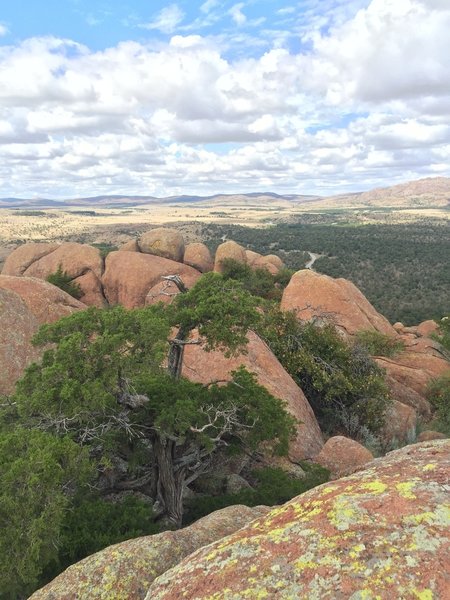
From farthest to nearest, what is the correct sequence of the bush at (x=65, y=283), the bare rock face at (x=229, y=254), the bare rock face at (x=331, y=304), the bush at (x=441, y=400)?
the bare rock face at (x=229, y=254), the bush at (x=65, y=283), the bare rock face at (x=331, y=304), the bush at (x=441, y=400)

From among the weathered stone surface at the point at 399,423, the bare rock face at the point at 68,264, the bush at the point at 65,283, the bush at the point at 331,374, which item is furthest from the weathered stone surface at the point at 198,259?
the weathered stone surface at the point at 399,423

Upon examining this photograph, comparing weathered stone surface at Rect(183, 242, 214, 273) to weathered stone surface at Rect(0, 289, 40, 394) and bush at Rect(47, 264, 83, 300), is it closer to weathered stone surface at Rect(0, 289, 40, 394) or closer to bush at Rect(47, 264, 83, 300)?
bush at Rect(47, 264, 83, 300)

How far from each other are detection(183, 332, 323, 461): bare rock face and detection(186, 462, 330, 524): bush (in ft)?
12.2

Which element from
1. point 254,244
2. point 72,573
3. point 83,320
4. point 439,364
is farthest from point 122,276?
point 254,244

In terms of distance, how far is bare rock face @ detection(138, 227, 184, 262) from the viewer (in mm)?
47844

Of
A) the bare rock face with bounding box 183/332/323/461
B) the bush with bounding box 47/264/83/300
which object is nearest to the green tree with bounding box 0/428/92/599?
the bare rock face with bounding box 183/332/323/461

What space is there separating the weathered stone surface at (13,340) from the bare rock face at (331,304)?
62.5 ft

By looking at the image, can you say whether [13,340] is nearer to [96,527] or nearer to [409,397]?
[96,527]

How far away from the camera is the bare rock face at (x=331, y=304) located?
→ 31.9 meters

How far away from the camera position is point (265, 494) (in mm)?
11547

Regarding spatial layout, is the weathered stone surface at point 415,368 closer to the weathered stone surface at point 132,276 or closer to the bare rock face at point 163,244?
the weathered stone surface at point 132,276

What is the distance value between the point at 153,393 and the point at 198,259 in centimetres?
3688

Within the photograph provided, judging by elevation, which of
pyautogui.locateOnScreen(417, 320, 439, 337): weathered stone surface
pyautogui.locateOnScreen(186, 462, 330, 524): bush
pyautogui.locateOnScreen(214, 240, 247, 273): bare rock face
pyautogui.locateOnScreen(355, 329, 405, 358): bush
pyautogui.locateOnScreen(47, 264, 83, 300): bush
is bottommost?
pyautogui.locateOnScreen(417, 320, 439, 337): weathered stone surface

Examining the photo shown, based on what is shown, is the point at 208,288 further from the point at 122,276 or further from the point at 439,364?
the point at 122,276
